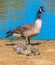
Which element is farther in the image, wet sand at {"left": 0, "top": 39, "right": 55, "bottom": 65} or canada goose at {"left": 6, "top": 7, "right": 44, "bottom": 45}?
canada goose at {"left": 6, "top": 7, "right": 44, "bottom": 45}

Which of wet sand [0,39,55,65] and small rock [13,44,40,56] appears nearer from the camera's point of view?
wet sand [0,39,55,65]

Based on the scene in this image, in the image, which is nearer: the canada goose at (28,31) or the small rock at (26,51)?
the small rock at (26,51)

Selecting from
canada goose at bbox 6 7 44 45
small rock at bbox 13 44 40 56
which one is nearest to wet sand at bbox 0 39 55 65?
small rock at bbox 13 44 40 56

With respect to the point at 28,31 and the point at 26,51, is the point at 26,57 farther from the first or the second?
the point at 28,31

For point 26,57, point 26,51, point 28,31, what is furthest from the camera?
point 28,31

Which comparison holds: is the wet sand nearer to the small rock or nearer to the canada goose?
the small rock

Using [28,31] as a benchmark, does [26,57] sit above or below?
Result: below

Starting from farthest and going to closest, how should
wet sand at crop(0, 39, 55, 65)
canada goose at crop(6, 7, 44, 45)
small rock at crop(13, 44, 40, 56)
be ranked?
canada goose at crop(6, 7, 44, 45), small rock at crop(13, 44, 40, 56), wet sand at crop(0, 39, 55, 65)

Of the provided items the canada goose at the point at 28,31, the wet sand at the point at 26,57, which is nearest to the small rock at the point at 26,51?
the wet sand at the point at 26,57

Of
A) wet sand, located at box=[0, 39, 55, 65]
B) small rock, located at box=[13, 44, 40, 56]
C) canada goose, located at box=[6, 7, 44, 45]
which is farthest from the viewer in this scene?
canada goose, located at box=[6, 7, 44, 45]

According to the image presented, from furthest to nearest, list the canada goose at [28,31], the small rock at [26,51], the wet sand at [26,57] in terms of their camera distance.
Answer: the canada goose at [28,31]
the small rock at [26,51]
the wet sand at [26,57]

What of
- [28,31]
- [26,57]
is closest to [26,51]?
[26,57]

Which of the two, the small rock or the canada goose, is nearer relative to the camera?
the small rock

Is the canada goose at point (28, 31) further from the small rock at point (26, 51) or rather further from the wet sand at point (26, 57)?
the small rock at point (26, 51)
